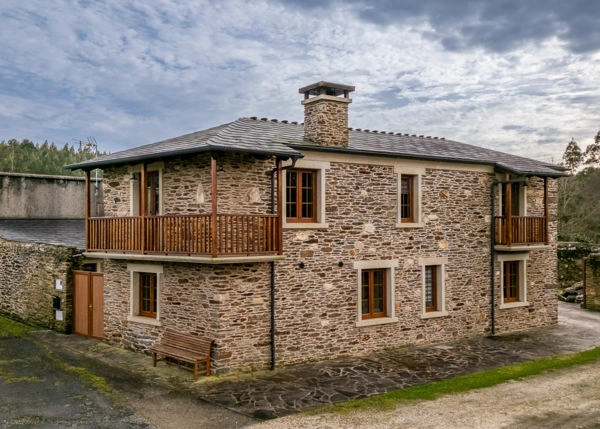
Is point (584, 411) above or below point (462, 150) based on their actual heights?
below

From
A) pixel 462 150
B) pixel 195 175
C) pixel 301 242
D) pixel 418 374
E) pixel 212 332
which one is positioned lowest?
pixel 418 374

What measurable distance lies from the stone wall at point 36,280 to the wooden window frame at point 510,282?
1380 centimetres

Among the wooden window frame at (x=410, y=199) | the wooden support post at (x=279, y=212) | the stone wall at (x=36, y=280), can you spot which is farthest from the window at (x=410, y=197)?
the stone wall at (x=36, y=280)

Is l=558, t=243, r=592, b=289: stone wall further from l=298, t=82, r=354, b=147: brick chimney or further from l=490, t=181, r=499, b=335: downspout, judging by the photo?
l=298, t=82, r=354, b=147: brick chimney

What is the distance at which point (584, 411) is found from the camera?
10203 mm

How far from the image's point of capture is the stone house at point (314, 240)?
12.8 meters

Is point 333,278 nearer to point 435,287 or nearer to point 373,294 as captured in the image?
point 373,294

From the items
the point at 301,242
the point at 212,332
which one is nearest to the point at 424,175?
the point at 301,242

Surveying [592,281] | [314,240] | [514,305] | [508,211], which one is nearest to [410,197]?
[508,211]

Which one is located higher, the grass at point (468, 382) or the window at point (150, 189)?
the window at point (150, 189)

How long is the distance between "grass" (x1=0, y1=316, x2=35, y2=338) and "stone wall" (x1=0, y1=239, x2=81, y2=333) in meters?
0.26

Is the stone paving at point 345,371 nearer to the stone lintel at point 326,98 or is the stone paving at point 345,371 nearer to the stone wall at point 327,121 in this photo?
the stone wall at point 327,121

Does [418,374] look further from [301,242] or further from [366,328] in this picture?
[301,242]

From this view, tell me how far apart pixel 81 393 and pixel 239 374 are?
3.38 meters
